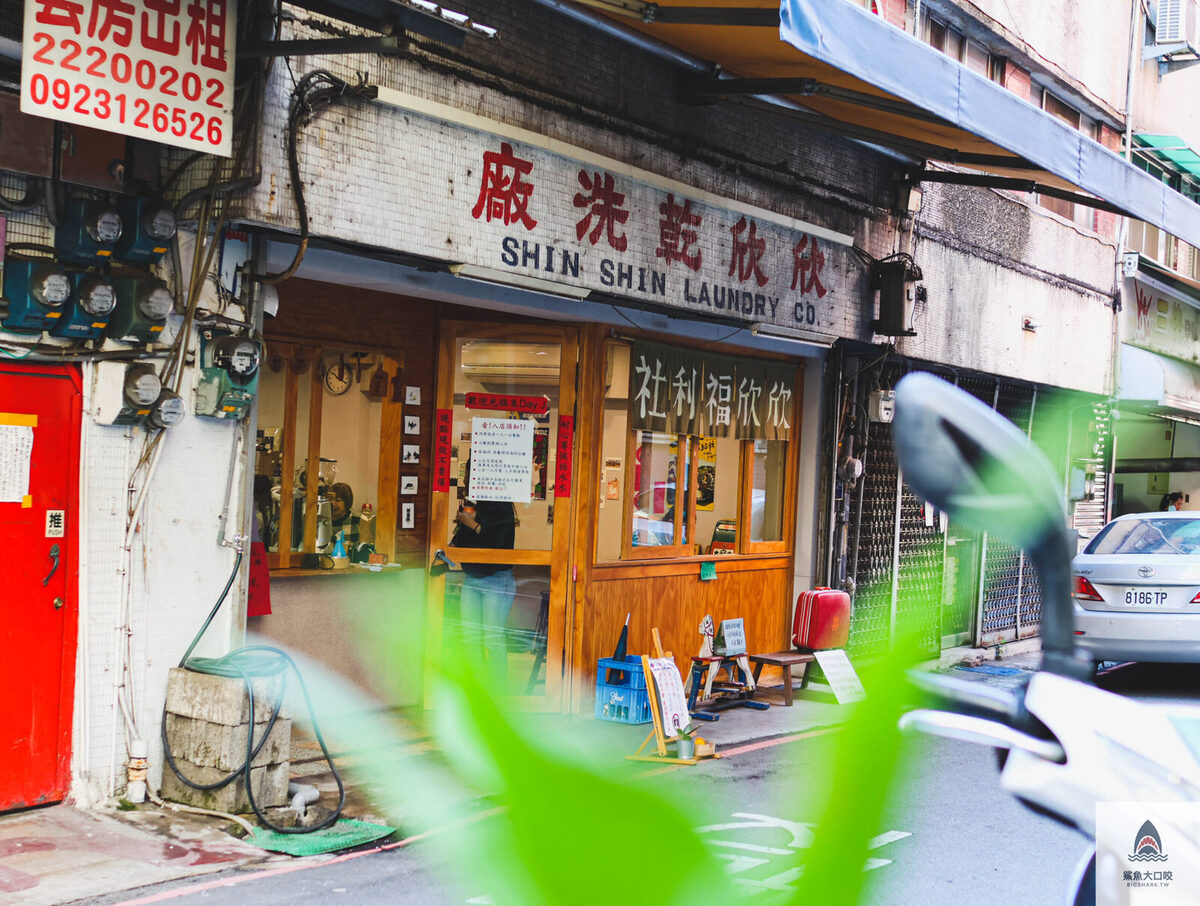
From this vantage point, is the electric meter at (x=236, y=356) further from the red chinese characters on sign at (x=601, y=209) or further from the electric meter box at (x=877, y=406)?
the electric meter box at (x=877, y=406)

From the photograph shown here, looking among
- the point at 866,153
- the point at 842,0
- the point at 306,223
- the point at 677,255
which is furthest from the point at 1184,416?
the point at 306,223

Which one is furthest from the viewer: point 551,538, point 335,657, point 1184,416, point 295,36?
point 1184,416

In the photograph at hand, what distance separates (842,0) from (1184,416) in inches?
638

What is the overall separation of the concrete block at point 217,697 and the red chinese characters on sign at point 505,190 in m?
3.38

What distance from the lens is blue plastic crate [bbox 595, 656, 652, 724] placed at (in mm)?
9359

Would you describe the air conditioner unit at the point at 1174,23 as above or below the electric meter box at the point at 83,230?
above

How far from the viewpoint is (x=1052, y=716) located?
1.26 m

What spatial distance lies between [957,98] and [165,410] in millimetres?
5563

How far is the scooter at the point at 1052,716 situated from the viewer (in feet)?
3.10

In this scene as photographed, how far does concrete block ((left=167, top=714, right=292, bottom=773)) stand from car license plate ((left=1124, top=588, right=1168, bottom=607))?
8.23 m

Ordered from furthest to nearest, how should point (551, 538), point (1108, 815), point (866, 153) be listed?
1. point (866, 153)
2. point (551, 538)
3. point (1108, 815)

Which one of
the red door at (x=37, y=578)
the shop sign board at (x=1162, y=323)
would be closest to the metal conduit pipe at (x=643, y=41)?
the red door at (x=37, y=578)

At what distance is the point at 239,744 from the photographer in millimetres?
6566

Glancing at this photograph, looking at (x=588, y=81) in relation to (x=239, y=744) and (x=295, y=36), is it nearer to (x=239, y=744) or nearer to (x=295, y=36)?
(x=295, y=36)
